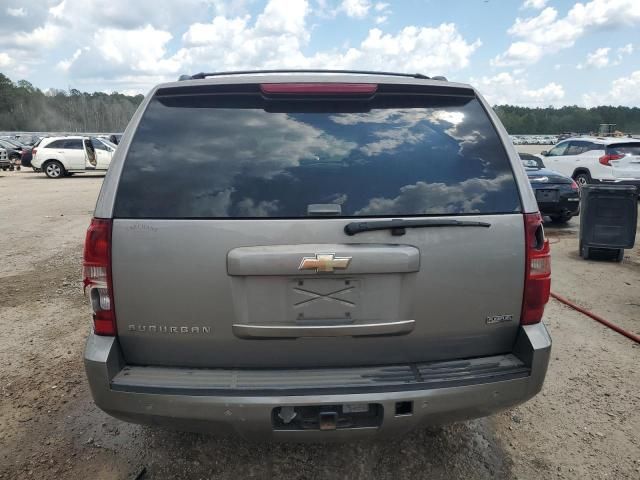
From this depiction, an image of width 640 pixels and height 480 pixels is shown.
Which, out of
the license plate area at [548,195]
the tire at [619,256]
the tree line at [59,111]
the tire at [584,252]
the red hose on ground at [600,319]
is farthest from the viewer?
the tree line at [59,111]

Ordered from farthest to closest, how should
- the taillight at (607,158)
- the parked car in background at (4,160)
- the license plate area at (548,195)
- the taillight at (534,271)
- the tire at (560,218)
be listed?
the parked car in background at (4,160) < the taillight at (607,158) < the tire at (560,218) < the license plate area at (548,195) < the taillight at (534,271)

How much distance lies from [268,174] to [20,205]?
13.8 m

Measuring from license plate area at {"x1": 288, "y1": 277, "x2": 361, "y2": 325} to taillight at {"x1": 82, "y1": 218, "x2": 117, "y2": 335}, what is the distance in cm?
79

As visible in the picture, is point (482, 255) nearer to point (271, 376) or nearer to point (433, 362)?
point (433, 362)

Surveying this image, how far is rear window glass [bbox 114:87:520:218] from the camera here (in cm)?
204

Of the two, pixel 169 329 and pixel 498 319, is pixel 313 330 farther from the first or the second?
pixel 498 319

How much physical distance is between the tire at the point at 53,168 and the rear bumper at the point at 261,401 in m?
23.9

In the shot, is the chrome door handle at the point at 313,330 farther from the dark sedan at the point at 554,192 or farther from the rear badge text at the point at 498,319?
the dark sedan at the point at 554,192

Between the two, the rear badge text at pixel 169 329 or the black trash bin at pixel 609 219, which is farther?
the black trash bin at pixel 609 219

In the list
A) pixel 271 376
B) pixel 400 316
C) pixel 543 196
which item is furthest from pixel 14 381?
pixel 543 196

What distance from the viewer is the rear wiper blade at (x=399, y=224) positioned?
1.98m

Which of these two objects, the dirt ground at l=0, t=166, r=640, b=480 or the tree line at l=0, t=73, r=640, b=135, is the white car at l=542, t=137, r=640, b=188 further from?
the tree line at l=0, t=73, r=640, b=135

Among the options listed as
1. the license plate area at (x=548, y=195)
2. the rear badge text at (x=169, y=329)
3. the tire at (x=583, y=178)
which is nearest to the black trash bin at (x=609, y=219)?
the license plate area at (x=548, y=195)

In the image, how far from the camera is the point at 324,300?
2.01m
